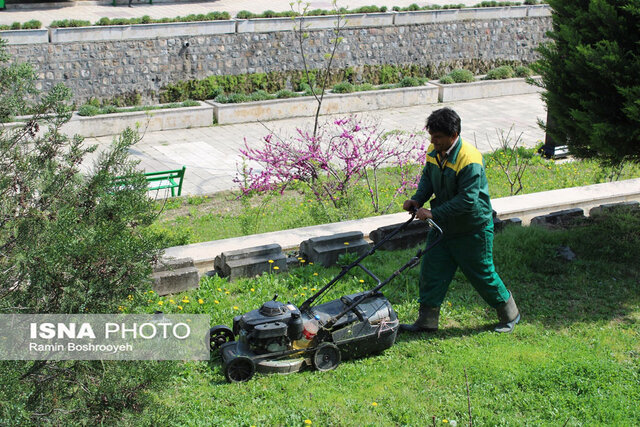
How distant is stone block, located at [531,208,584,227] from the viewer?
902 centimetres

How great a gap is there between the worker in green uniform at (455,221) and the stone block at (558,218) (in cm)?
281

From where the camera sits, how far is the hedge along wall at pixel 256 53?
1820 cm

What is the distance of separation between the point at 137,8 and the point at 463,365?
69.5 ft

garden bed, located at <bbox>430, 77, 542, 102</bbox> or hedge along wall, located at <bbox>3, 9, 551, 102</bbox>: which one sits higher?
hedge along wall, located at <bbox>3, 9, 551, 102</bbox>

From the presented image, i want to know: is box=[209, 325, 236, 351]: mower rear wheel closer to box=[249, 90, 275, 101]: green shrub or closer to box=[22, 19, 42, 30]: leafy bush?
box=[249, 90, 275, 101]: green shrub

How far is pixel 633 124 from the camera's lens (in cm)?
728

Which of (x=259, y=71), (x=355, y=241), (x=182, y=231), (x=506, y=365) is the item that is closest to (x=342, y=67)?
(x=259, y=71)

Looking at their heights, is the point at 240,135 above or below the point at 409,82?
below

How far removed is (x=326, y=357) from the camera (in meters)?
5.79

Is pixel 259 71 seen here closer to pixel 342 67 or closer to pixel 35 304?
pixel 342 67

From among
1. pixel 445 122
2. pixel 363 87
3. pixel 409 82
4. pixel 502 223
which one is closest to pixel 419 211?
pixel 445 122

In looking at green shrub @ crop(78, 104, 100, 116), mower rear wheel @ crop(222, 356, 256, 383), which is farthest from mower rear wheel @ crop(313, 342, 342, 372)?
green shrub @ crop(78, 104, 100, 116)

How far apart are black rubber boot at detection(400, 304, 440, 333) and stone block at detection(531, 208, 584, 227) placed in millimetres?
3169

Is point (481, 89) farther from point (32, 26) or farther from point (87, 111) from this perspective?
point (32, 26)
